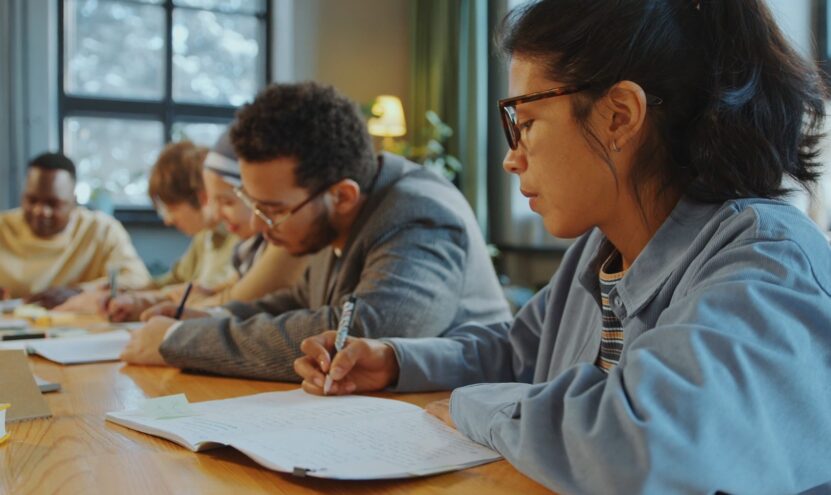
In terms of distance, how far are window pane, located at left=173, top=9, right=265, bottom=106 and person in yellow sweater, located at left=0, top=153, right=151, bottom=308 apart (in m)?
2.39

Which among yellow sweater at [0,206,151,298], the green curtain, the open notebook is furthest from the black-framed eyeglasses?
the green curtain

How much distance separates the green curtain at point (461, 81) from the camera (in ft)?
18.9

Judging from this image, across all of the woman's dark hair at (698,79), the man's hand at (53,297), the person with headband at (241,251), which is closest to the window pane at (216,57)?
the man's hand at (53,297)

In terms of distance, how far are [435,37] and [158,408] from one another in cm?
535

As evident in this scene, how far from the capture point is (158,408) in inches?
44.7

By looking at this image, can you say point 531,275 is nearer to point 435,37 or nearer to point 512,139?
point 435,37

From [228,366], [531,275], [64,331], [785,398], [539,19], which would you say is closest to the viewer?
[785,398]

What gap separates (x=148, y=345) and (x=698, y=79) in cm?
112

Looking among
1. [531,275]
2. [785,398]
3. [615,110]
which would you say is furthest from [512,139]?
[531,275]

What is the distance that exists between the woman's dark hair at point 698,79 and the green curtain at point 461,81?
4693mm

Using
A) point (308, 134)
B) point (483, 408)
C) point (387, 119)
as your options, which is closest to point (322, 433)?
point (483, 408)

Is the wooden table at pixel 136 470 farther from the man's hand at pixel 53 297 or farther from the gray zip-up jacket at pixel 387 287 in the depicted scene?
the man's hand at pixel 53 297

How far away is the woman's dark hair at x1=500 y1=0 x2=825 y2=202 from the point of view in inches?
38.4

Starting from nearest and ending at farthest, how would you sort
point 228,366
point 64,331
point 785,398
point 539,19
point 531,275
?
point 785,398 → point 539,19 → point 228,366 → point 64,331 → point 531,275
